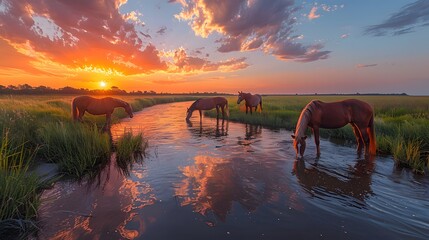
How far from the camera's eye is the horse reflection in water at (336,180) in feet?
17.9

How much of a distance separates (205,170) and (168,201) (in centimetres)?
232

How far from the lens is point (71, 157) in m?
6.62

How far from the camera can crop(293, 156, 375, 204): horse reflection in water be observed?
545 centimetres

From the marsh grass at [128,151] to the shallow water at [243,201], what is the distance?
284mm

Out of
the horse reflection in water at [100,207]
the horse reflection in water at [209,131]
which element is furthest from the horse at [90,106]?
the horse reflection in water at [100,207]

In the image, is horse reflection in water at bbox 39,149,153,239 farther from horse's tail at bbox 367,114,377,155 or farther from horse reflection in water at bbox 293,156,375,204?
horse's tail at bbox 367,114,377,155

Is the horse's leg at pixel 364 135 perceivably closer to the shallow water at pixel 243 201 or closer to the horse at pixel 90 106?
the shallow water at pixel 243 201

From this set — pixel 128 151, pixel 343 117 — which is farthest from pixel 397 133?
pixel 128 151

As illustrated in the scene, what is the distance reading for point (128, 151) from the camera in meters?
8.21

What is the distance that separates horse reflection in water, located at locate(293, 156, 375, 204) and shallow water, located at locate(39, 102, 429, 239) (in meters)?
0.03

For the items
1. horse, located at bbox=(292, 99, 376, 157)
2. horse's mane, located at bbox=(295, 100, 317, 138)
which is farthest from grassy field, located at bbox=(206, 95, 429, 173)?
horse's mane, located at bbox=(295, 100, 317, 138)

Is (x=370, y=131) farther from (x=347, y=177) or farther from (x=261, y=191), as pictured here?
(x=261, y=191)

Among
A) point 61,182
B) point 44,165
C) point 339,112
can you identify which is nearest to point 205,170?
point 61,182

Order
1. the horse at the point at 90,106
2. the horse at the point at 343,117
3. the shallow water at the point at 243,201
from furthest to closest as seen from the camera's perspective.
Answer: the horse at the point at 90,106 → the horse at the point at 343,117 → the shallow water at the point at 243,201
